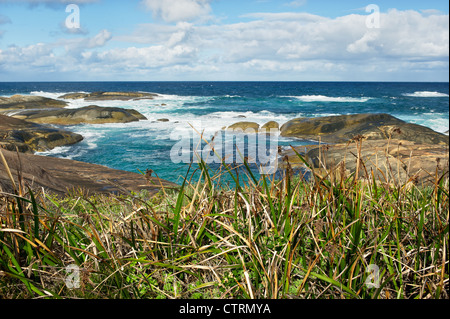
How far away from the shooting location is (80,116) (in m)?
25.8

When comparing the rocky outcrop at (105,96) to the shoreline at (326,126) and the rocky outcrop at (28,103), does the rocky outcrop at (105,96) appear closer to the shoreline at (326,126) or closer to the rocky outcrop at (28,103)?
the rocky outcrop at (28,103)

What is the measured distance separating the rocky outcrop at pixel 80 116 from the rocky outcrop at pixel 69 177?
1926 cm

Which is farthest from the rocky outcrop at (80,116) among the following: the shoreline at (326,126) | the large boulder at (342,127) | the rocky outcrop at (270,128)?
the large boulder at (342,127)

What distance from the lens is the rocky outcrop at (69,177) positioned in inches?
185

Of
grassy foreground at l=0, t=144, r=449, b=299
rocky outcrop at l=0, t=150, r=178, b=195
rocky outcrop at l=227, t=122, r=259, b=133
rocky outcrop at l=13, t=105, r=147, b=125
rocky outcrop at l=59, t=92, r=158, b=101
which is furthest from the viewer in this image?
rocky outcrop at l=59, t=92, r=158, b=101

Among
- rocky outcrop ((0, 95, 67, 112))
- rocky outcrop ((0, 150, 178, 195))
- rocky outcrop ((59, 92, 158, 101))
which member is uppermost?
rocky outcrop ((59, 92, 158, 101))

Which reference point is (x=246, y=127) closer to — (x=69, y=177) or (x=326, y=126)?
(x=326, y=126)

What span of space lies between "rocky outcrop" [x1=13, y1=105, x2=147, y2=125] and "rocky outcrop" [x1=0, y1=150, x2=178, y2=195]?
19.3m

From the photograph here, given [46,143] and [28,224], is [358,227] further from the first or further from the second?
[46,143]

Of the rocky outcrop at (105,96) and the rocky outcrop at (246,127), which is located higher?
the rocky outcrop at (105,96)

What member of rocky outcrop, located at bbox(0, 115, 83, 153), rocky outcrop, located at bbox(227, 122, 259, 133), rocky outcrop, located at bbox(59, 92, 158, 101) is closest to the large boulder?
rocky outcrop, located at bbox(227, 122, 259, 133)

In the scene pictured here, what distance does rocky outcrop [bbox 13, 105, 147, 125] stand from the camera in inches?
999

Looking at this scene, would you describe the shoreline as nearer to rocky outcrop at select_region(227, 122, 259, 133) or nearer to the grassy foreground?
rocky outcrop at select_region(227, 122, 259, 133)

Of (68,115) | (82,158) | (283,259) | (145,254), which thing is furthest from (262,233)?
(68,115)
